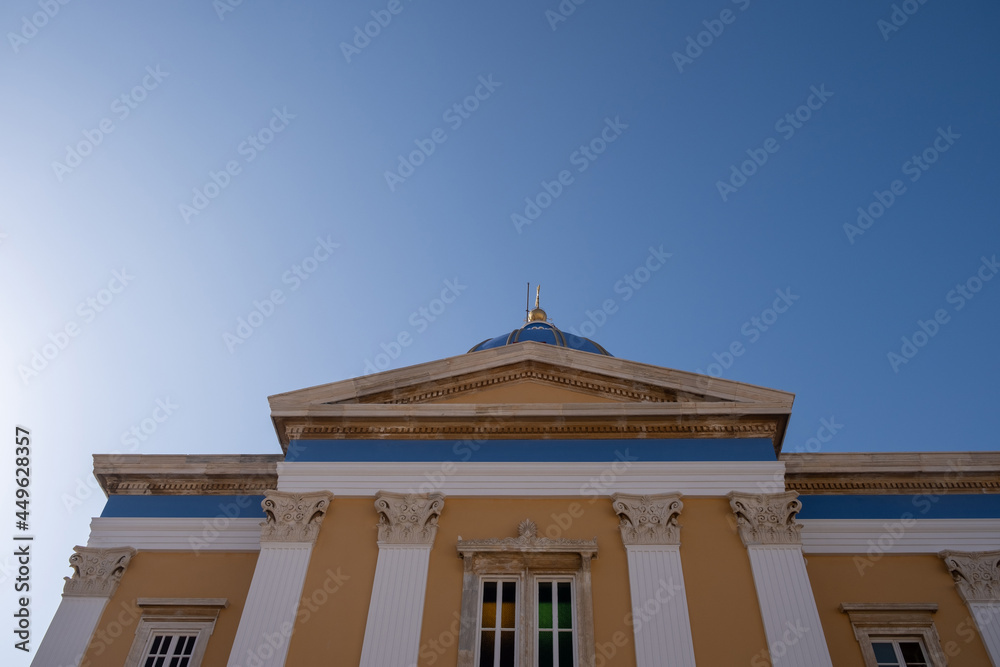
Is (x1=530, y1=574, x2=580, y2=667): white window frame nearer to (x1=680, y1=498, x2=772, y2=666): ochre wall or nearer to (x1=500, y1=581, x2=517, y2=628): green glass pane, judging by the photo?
(x1=500, y1=581, x2=517, y2=628): green glass pane

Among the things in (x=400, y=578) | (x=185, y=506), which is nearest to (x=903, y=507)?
(x=400, y=578)

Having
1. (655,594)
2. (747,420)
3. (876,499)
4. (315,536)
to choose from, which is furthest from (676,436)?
(315,536)

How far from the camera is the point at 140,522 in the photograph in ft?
58.6

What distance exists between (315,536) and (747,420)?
8565 mm

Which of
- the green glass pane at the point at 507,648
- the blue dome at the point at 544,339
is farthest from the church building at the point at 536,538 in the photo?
the blue dome at the point at 544,339

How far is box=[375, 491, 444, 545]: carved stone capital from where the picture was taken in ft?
50.6

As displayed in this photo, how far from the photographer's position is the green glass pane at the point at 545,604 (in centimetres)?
1431

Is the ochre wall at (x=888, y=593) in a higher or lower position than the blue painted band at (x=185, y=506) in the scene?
lower

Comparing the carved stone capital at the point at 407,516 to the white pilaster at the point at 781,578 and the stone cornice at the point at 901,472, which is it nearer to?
the white pilaster at the point at 781,578

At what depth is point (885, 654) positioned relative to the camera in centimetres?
1525

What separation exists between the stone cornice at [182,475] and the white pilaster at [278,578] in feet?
7.76

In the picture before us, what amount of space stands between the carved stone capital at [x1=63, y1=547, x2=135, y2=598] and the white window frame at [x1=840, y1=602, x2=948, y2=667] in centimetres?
1398

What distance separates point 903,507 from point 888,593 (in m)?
2.04

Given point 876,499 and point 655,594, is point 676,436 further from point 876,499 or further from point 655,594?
point 876,499
